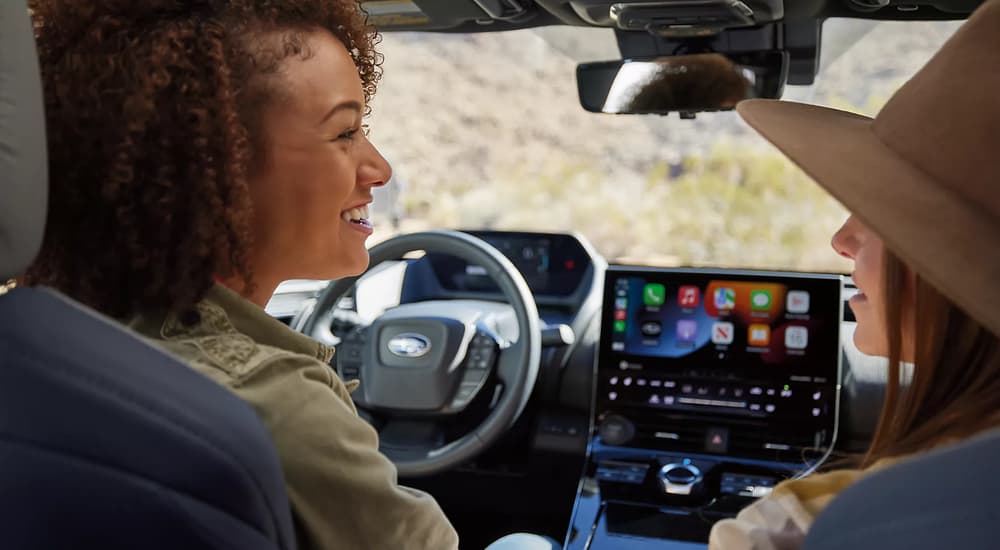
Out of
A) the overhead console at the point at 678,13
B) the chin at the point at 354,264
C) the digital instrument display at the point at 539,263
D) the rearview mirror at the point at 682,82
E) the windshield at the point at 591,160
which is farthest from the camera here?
the windshield at the point at 591,160

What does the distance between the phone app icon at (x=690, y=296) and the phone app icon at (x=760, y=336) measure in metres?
0.15

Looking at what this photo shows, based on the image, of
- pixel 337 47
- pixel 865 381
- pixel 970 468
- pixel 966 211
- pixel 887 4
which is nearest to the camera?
pixel 970 468

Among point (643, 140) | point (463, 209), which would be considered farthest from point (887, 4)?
point (643, 140)

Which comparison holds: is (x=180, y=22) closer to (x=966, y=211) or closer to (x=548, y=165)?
(x=966, y=211)

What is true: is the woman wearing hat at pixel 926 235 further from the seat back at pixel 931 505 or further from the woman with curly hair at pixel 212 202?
the woman with curly hair at pixel 212 202

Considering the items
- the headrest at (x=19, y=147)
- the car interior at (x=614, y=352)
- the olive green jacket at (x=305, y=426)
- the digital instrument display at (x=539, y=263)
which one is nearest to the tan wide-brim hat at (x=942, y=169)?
the olive green jacket at (x=305, y=426)

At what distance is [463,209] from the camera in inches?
607

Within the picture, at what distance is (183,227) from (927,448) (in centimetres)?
83

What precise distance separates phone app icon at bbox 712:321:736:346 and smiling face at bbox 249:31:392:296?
Result: 139 centimetres

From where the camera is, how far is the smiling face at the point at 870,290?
3.52 ft

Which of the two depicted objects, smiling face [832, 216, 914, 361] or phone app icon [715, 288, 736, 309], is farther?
phone app icon [715, 288, 736, 309]

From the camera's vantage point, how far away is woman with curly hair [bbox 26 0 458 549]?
1.05m

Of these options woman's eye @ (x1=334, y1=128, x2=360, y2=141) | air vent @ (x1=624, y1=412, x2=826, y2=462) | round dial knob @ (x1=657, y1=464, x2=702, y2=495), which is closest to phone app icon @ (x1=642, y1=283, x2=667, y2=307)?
air vent @ (x1=624, y1=412, x2=826, y2=462)

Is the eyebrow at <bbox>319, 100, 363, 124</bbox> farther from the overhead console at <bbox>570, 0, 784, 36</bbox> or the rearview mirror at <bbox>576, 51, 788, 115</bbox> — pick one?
the rearview mirror at <bbox>576, 51, 788, 115</bbox>
